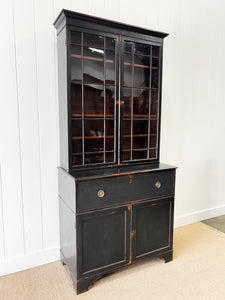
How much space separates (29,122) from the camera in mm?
2002

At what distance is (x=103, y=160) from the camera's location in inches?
79.1

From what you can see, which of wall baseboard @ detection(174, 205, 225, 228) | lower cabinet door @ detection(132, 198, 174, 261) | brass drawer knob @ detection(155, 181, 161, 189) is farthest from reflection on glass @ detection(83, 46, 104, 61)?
wall baseboard @ detection(174, 205, 225, 228)

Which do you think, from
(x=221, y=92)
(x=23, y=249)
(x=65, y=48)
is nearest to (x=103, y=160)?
(x=65, y=48)

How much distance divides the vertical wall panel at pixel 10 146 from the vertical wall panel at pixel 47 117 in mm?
199

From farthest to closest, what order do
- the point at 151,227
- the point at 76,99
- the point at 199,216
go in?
the point at 199,216 → the point at 151,227 → the point at 76,99

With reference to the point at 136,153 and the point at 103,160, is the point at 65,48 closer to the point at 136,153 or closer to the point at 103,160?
the point at 103,160

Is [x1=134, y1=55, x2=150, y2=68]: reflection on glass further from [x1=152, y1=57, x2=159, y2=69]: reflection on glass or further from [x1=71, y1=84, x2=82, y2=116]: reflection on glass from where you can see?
[x1=71, y1=84, x2=82, y2=116]: reflection on glass

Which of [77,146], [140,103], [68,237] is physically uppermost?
[140,103]

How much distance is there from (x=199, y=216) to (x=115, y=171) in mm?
1779

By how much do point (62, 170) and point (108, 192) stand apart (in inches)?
17.9

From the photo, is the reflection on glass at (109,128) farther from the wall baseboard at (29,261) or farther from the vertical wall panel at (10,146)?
the wall baseboard at (29,261)

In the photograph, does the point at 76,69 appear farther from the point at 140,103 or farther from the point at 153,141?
the point at 153,141

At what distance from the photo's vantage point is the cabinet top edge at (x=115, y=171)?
178 centimetres

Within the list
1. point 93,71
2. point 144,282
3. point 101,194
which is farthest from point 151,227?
point 93,71
